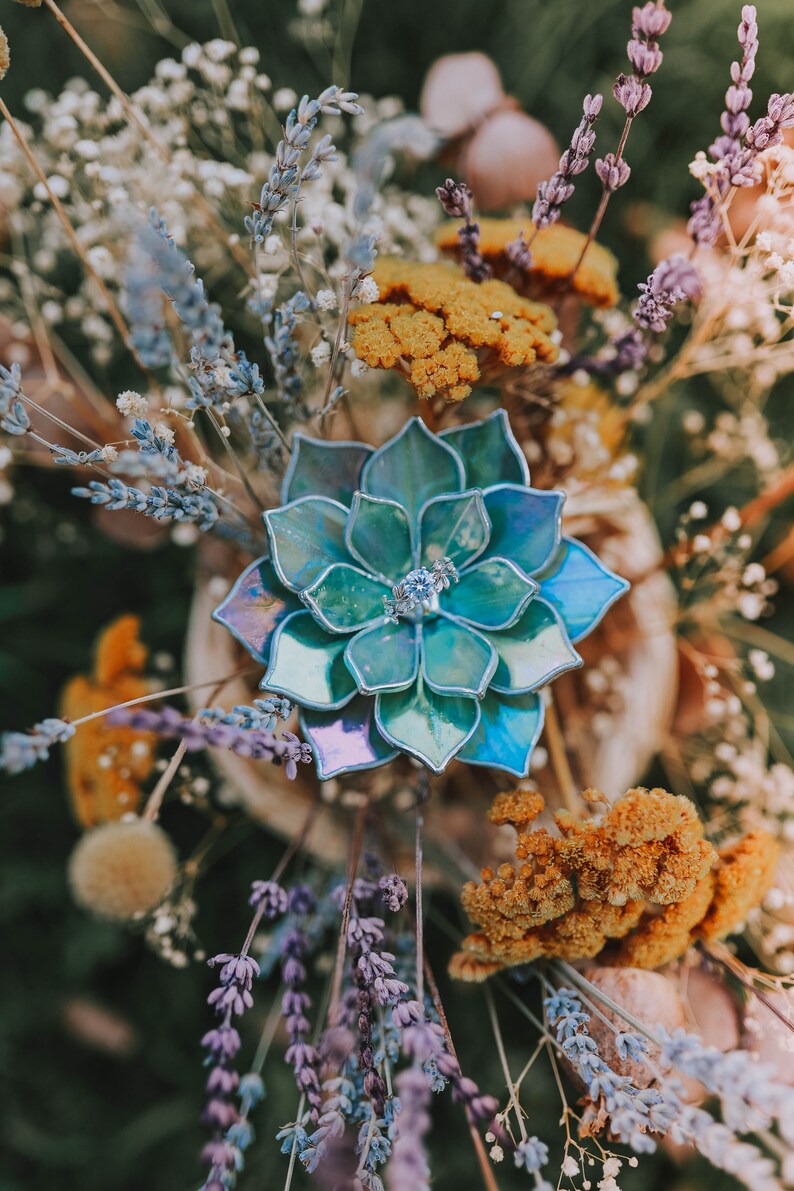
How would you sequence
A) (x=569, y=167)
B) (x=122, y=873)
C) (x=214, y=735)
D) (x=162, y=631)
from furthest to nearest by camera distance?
(x=162, y=631), (x=122, y=873), (x=569, y=167), (x=214, y=735)

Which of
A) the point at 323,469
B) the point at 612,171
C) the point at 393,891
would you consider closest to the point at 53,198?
the point at 323,469

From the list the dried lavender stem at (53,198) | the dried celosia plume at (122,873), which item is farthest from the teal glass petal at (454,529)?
the dried celosia plume at (122,873)

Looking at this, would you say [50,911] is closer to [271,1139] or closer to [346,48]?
[271,1139]

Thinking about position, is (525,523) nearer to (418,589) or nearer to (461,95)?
(418,589)

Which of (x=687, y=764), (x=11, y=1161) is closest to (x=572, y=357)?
(x=687, y=764)

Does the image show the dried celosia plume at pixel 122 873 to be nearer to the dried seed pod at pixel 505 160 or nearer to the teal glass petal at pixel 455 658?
the teal glass petal at pixel 455 658

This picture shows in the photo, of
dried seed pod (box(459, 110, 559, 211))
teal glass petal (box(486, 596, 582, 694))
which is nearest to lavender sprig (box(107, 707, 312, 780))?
teal glass petal (box(486, 596, 582, 694))

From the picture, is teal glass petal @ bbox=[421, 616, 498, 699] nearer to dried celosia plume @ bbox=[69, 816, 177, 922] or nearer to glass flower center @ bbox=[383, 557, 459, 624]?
glass flower center @ bbox=[383, 557, 459, 624]
